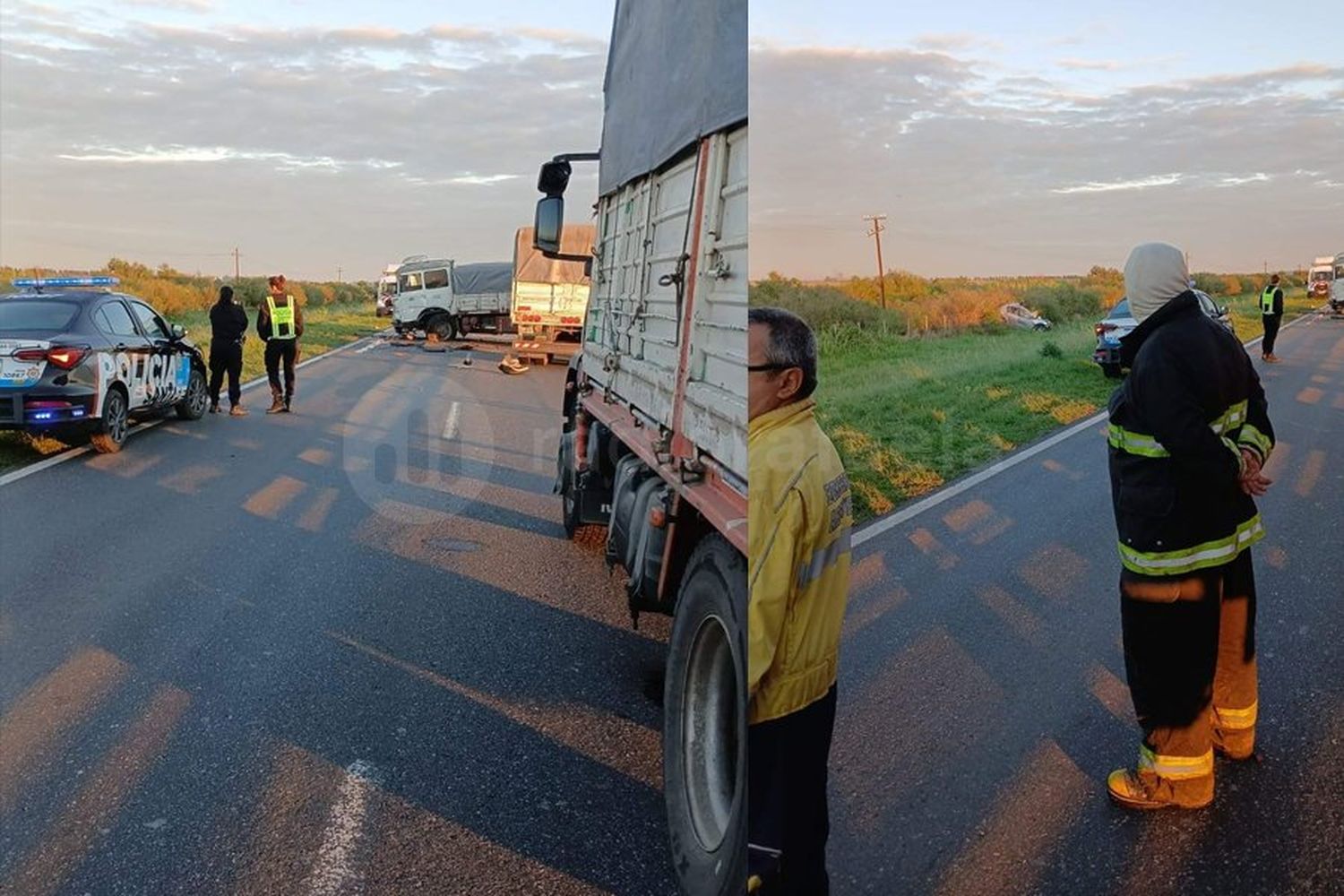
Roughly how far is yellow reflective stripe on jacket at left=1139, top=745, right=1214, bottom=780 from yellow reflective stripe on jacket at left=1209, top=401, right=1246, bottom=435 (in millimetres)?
367

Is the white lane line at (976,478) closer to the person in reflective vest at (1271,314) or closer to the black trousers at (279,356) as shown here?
the person in reflective vest at (1271,314)

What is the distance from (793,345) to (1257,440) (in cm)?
54

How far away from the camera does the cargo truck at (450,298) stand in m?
33.9

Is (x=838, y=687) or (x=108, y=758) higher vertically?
(x=838, y=687)

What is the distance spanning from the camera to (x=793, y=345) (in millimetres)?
1055

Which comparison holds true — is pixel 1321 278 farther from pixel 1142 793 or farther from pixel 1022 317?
pixel 1142 793

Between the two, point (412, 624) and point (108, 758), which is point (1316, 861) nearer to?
point (108, 758)

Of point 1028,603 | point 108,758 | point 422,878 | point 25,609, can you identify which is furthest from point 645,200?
point 25,609

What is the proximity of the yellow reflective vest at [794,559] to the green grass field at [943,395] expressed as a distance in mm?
45

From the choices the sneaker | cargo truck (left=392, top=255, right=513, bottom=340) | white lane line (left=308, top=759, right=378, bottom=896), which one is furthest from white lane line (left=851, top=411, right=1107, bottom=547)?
cargo truck (left=392, top=255, right=513, bottom=340)

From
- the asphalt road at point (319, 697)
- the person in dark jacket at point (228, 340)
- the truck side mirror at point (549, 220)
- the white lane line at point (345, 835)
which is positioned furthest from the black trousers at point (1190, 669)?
the person in dark jacket at point (228, 340)

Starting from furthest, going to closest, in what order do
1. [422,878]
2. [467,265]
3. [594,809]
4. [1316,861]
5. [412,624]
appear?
[467,265] → [412,624] → [594,809] → [422,878] → [1316,861]

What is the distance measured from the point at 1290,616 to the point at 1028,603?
26 centimetres

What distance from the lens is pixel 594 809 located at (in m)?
3.61
